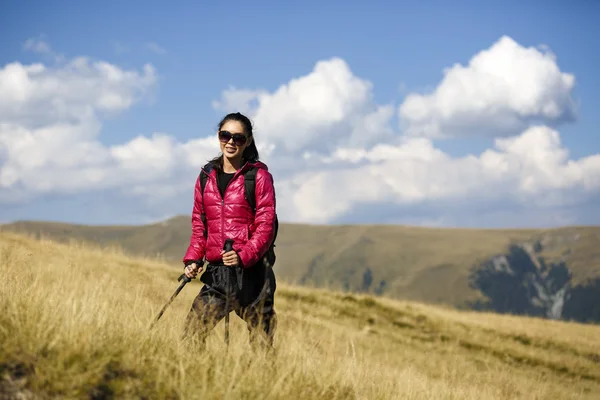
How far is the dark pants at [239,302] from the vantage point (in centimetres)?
548

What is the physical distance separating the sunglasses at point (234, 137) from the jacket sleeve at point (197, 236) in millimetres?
479

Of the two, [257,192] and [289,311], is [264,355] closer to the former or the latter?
[257,192]

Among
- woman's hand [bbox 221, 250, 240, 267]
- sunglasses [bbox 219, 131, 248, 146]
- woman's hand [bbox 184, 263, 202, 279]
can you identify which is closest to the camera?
woman's hand [bbox 221, 250, 240, 267]

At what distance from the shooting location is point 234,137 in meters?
5.93

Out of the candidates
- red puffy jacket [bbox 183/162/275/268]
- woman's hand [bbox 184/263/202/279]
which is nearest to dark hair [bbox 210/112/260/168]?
red puffy jacket [bbox 183/162/275/268]

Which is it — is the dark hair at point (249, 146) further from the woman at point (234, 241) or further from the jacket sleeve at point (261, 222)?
the jacket sleeve at point (261, 222)

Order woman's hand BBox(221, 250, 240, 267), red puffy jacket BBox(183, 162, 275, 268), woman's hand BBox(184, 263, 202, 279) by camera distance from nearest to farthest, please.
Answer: woman's hand BBox(221, 250, 240, 267) → red puffy jacket BBox(183, 162, 275, 268) → woman's hand BBox(184, 263, 202, 279)

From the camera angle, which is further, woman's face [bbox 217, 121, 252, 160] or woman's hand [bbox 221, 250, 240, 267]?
woman's face [bbox 217, 121, 252, 160]

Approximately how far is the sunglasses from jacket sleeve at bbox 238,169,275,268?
0.38 meters

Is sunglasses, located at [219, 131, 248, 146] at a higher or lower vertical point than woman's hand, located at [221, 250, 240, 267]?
higher

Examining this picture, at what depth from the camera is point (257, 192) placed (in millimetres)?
5699

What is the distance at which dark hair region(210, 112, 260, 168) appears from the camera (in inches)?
238

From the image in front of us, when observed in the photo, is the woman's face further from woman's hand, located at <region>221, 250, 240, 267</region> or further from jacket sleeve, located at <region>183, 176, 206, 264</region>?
woman's hand, located at <region>221, 250, 240, 267</region>

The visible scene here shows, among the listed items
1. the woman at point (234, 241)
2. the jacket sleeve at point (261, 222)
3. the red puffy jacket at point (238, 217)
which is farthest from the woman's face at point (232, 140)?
the jacket sleeve at point (261, 222)
